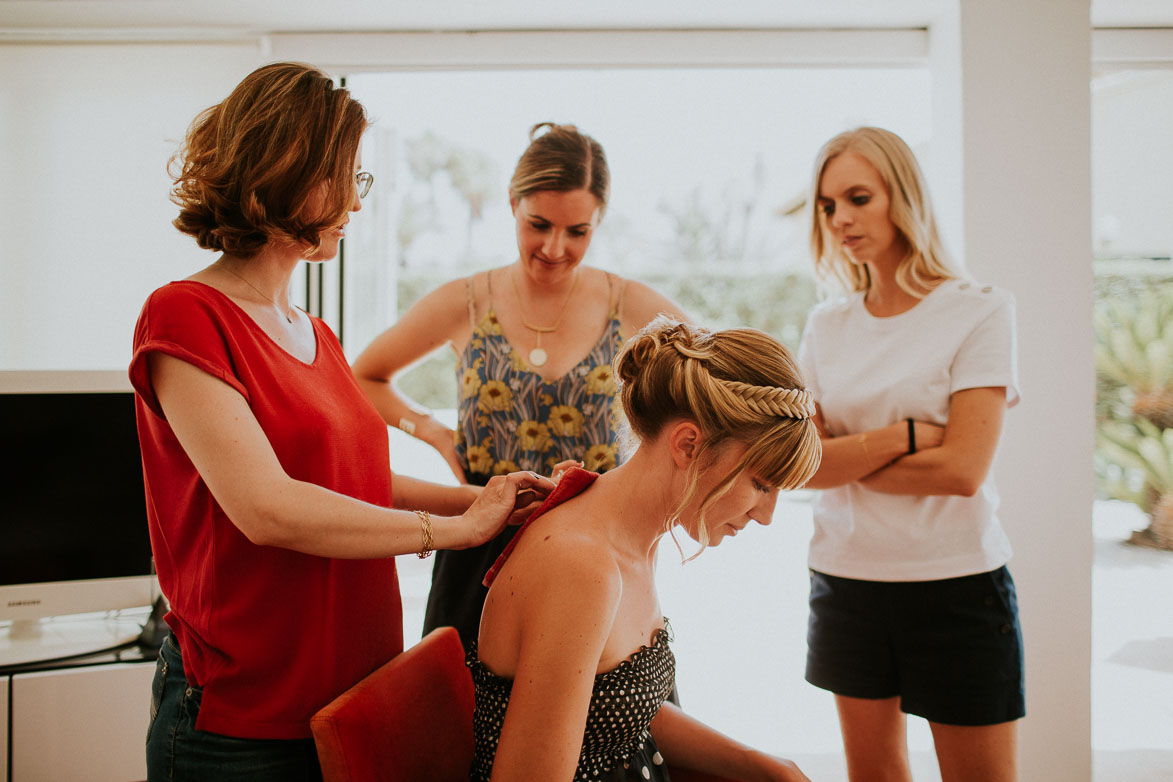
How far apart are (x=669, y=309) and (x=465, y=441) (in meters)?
0.59

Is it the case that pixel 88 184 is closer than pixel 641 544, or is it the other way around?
pixel 641 544

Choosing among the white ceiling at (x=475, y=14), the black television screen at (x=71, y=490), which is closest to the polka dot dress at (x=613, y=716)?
the black television screen at (x=71, y=490)

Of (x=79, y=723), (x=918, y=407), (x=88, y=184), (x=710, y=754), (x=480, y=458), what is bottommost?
(x=79, y=723)

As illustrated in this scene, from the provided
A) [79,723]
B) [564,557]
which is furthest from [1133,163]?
[79,723]

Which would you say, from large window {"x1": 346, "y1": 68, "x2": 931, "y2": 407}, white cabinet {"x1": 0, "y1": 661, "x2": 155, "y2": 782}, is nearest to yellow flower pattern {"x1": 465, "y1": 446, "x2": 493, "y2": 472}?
white cabinet {"x1": 0, "y1": 661, "x2": 155, "y2": 782}

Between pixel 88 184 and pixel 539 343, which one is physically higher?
pixel 88 184

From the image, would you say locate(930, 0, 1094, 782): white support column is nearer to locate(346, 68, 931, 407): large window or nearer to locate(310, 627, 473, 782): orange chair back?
locate(346, 68, 931, 407): large window

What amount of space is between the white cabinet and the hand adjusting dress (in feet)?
3.75

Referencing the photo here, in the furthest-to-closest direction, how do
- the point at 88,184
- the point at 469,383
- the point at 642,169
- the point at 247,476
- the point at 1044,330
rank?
the point at 642,169, the point at 88,184, the point at 1044,330, the point at 469,383, the point at 247,476

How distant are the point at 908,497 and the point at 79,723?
2.02m

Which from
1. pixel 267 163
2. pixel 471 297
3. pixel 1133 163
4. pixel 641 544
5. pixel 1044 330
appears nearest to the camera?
pixel 267 163

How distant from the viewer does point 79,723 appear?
1.91m

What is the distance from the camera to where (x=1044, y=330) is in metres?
2.57

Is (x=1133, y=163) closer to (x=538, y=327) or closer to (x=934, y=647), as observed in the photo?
(x=934, y=647)
